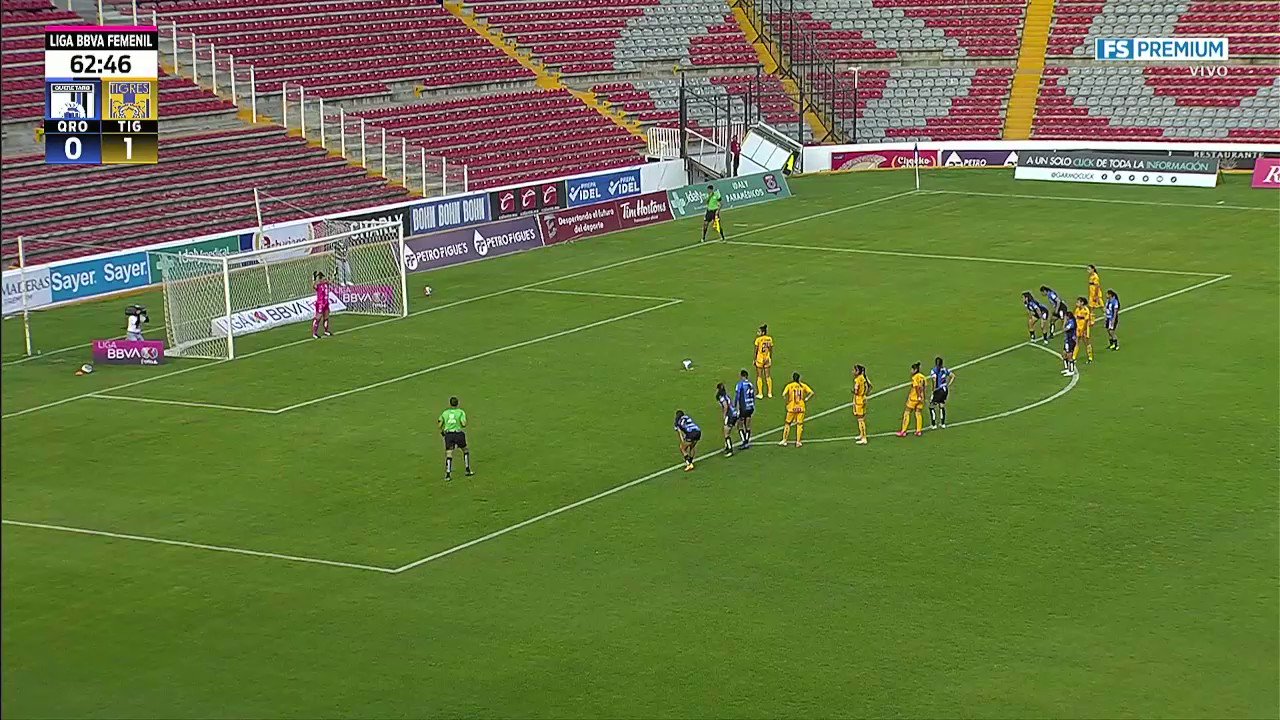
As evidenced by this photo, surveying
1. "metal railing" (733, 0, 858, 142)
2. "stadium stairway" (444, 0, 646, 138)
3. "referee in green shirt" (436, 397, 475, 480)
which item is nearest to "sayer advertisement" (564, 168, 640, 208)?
"stadium stairway" (444, 0, 646, 138)

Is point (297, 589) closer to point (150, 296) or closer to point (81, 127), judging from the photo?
point (81, 127)

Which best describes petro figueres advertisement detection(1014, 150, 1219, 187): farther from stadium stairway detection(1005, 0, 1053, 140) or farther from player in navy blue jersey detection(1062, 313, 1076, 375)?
player in navy blue jersey detection(1062, 313, 1076, 375)

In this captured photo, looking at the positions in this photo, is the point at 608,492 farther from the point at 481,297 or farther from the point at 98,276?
the point at 98,276

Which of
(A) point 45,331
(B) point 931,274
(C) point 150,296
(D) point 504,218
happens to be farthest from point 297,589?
(D) point 504,218

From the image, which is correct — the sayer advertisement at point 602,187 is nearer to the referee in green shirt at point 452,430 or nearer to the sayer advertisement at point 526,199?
the sayer advertisement at point 526,199

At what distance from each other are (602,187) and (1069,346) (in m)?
28.9

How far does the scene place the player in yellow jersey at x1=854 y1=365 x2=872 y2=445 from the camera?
3069cm

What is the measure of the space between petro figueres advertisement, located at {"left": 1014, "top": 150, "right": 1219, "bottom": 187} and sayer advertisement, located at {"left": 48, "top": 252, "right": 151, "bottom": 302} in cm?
3729

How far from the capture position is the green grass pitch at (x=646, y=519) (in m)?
20.5

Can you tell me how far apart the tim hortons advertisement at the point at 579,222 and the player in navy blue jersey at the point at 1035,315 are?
1920 centimetres

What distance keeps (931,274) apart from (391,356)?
17281 mm

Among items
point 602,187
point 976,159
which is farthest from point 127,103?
point 976,159

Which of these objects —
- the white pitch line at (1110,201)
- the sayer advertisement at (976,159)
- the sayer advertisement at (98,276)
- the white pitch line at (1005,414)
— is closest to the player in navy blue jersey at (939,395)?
the white pitch line at (1005,414)

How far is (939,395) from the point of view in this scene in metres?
32.3
